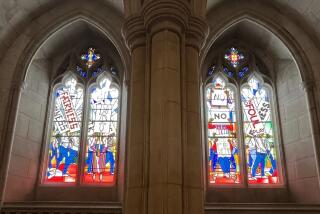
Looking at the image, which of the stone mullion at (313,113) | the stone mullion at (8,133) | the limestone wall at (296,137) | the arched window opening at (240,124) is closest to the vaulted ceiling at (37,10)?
the stone mullion at (8,133)

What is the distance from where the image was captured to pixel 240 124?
27.2 ft

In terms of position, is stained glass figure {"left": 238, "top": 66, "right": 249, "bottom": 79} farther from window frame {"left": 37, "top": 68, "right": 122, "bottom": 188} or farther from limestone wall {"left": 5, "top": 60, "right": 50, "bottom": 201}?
limestone wall {"left": 5, "top": 60, "right": 50, "bottom": 201}

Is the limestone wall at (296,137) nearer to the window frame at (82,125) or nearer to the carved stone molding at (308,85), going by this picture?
the carved stone molding at (308,85)

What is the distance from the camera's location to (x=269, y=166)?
8.00 meters

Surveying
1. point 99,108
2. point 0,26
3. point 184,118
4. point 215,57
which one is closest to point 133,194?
point 184,118

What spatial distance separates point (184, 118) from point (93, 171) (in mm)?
4512

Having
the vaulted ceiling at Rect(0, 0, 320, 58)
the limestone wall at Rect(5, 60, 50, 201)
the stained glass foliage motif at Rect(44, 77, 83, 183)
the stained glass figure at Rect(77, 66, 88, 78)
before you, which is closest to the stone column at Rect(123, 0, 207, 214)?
the vaulted ceiling at Rect(0, 0, 320, 58)

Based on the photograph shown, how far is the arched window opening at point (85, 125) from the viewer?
7902 millimetres

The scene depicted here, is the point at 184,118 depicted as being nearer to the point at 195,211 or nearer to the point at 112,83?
the point at 195,211

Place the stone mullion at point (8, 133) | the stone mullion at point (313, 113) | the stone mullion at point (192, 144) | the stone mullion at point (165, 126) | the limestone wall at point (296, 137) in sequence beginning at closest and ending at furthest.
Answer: the stone mullion at point (165, 126) → the stone mullion at point (192, 144) → the stone mullion at point (8, 133) → the stone mullion at point (313, 113) → the limestone wall at point (296, 137)

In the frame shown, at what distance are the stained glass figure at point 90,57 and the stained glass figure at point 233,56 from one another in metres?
3.37

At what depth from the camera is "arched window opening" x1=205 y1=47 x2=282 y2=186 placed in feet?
25.9

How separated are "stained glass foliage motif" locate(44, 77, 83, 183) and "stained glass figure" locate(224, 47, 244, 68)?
386cm

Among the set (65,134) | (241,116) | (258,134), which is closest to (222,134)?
(241,116)
